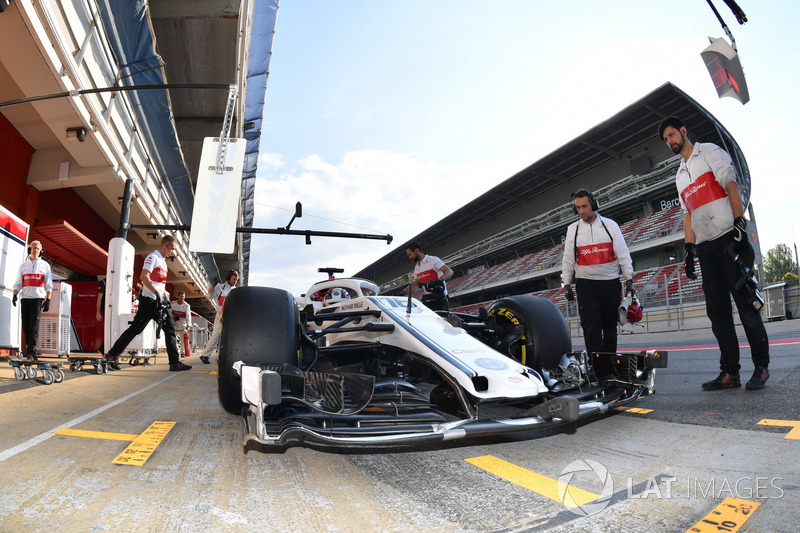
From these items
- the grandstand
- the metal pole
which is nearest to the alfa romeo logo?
the metal pole

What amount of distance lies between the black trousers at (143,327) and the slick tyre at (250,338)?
13.3ft

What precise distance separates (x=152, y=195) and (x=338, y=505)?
10.3 meters

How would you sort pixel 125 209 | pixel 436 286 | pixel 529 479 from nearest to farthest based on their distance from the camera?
pixel 529 479 → pixel 436 286 → pixel 125 209

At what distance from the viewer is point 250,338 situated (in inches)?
98.0

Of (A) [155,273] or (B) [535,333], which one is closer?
(B) [535,333]

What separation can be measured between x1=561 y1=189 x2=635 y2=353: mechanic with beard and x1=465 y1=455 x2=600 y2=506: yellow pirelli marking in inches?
70.6

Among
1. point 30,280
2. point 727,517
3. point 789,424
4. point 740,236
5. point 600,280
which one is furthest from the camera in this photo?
point 30,280

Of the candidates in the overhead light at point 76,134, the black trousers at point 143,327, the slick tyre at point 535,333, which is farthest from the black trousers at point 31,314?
the slick tyre at point 535,333

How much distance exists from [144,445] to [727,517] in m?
2.28

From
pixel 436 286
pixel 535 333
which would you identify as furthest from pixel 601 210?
pixel 535 333

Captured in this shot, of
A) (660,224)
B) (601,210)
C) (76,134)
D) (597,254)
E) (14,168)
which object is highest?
(601,210)

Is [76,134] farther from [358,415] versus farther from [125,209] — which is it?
[358,415]

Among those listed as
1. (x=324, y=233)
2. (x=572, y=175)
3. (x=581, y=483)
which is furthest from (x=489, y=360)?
(x=572, y=175)

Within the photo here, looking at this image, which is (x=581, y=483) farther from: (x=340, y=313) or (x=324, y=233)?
(x=324, y=233)
